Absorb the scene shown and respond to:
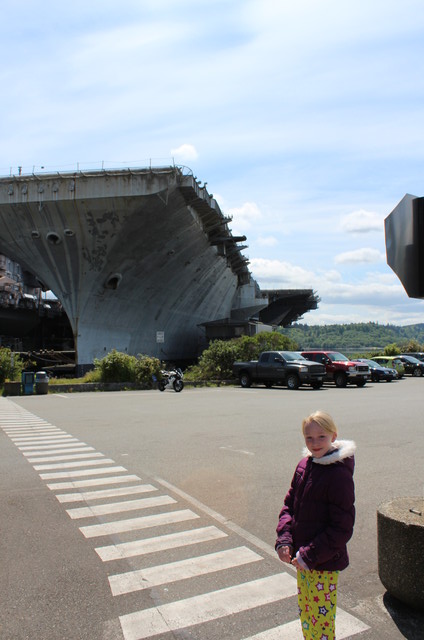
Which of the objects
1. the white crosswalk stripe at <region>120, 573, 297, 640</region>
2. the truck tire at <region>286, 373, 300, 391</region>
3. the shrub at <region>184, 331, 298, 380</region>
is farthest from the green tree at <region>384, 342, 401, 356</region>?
the white crosswalk stripe at <region>120, 573, 297, 640</region>

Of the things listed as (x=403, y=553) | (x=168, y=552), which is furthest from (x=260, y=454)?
(x=403, y=553)

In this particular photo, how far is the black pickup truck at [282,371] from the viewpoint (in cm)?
2581

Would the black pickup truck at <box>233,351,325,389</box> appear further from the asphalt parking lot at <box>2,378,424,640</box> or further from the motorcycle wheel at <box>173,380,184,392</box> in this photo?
the asphalt parking lot at <box>2,378,424,640</box>

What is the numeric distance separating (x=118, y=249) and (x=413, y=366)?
24.5 m

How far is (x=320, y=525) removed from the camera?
9.63 ft

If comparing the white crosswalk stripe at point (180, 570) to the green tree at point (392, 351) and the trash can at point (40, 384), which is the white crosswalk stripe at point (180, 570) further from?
the green tree at point (392, 351)

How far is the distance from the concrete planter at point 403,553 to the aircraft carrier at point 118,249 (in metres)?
28.4

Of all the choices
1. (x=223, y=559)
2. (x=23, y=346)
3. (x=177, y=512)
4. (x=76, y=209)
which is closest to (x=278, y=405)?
(x=177, y=512)

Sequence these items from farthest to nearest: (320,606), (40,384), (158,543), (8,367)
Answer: (8,367), (40,384), (158,543), (320,606)

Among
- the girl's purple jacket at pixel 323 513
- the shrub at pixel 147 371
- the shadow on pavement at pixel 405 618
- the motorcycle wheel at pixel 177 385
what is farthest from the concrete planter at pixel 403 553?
the shrub at pixel 147 371

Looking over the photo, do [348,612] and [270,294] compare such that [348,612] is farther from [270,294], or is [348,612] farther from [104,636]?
[270,294]

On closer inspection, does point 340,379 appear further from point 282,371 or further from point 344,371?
point 282,371

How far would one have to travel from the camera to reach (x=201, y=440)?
35.0 feet

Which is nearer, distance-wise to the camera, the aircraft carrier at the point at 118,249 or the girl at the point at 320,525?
the girl at the point at 320,525
